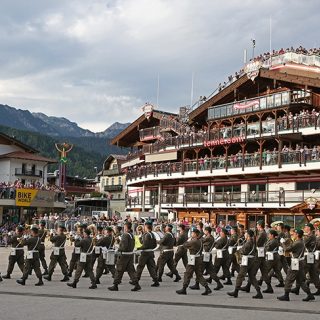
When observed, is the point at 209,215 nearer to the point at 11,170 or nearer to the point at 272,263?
the point at 11,170

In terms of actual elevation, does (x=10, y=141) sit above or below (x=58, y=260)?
above

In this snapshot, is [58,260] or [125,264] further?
[58,260]

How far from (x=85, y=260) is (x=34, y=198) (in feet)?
116

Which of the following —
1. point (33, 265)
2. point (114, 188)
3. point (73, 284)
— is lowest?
point (73, 284)

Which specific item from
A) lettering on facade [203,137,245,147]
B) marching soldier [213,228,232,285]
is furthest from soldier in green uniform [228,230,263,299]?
lettering on facade [203,137,245,147]

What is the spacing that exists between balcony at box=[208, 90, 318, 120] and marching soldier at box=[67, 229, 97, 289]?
26.3m

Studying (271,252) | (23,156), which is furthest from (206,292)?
(23,156)

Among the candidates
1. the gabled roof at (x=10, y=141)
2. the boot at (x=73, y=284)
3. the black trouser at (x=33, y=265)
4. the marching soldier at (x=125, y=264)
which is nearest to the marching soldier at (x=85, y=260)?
the boot at (x=73, y=284)

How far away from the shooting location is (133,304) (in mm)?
12953

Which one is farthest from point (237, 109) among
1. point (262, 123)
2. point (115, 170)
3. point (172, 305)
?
point (115, 170)

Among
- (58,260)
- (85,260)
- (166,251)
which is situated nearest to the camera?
(85,260)

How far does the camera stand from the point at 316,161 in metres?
36.6

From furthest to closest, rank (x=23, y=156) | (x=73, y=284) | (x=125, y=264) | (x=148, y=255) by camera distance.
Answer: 1. (x=23, y=156)
2. (x=148, y=255)
3. (x=125, y=264)
4. (x=73, y=284)

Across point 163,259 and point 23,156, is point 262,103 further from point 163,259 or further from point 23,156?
point 23,156
